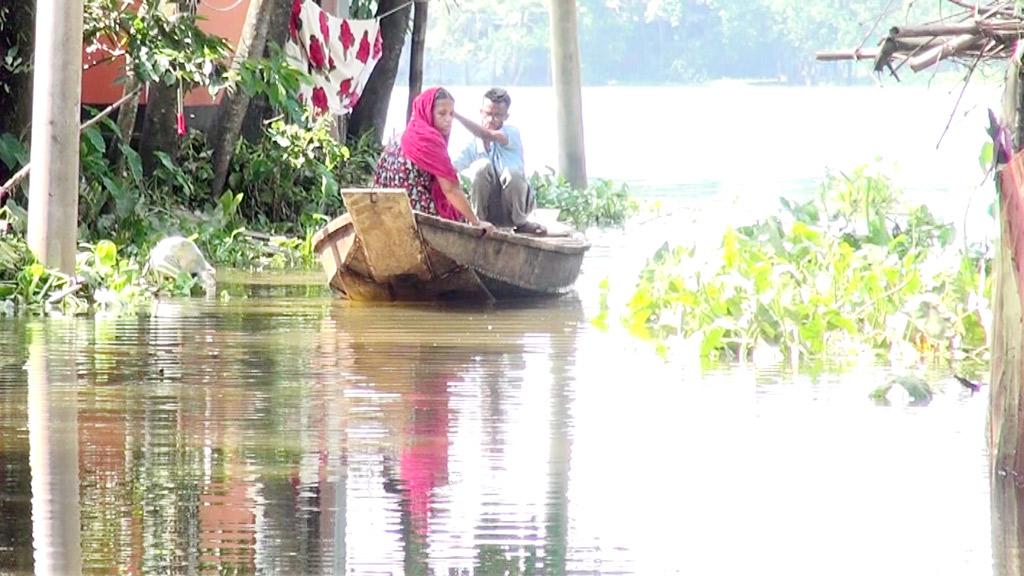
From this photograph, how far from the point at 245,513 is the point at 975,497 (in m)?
2.63

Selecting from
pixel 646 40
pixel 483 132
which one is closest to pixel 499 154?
pixel 483 132

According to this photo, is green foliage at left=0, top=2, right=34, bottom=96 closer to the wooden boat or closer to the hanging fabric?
the wooden boat

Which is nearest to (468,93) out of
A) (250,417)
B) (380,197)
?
(380,197)

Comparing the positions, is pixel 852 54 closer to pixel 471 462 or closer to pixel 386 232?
pixel 471 462

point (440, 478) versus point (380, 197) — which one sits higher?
point (380, 197)

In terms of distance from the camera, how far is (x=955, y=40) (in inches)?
298

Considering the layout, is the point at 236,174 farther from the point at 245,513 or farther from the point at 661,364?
the point at 245,513

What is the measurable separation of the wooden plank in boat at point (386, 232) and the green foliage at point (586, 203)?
1075 cm

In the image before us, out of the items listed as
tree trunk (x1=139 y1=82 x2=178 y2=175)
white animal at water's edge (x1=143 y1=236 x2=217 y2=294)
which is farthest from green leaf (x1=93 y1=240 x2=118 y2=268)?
tree trunk (x1=139 y1=82 x2=178 y2=175)

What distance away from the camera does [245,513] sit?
7.53 metres

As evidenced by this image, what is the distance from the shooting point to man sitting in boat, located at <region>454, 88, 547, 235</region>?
16.3 metres

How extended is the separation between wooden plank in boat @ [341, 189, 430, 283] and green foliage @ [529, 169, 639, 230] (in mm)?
10754

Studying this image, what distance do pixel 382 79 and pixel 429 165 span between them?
30.1ft

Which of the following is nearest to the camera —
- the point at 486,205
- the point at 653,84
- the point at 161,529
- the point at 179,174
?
the point at 161,529
